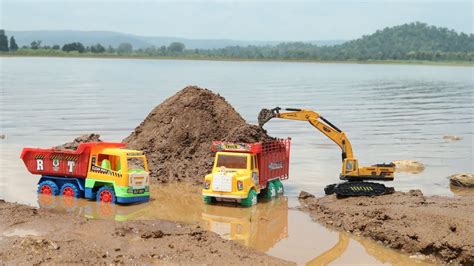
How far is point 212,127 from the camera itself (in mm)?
24812

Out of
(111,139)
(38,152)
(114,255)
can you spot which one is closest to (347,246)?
(114,255)

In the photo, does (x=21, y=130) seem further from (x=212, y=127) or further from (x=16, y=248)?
(x=16, y=248)

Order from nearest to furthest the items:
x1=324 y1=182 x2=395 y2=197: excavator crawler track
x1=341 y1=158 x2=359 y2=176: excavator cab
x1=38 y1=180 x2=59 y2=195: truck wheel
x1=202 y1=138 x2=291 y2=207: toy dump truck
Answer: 1. x1=202 y1=138 x2=291 y2=207: toy dump truck
2. x1=324 y1=182 x2=395 y2=197: excavator crawler track
3. x1=38 y1=180 x2=59 y2=195: truck wheel
4. x1=341 y1=158 x2=359 y2=176: excavator cab

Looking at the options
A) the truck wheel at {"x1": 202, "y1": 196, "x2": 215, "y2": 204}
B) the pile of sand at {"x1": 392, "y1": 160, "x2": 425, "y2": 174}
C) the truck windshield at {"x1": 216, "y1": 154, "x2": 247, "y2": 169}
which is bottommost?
the pile of sand at {"x1": 392, "y1": 160, "x2": 425, "y2": 174}

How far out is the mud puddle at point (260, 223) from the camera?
1525cm

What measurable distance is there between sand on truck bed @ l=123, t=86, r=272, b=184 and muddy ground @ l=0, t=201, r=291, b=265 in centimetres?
647

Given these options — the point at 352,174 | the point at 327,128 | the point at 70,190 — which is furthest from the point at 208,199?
the point at 352,174

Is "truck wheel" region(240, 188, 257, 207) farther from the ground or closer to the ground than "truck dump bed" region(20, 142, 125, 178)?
closer to the ground

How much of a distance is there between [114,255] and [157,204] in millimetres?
6486

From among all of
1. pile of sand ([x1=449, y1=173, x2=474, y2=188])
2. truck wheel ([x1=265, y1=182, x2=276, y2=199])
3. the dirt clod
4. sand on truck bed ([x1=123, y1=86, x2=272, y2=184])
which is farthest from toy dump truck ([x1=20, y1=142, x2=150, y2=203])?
pile of sand ([x1=449, y1=173, x2=474, y2=188])

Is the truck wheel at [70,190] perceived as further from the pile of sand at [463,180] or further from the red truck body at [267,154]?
the pile of sand at [463,180]

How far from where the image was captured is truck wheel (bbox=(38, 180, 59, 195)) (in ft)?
→ 66.9

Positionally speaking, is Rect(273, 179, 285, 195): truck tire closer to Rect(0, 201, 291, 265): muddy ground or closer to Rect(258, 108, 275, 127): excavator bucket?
Rect(258, 108, 275, 127): excavator bucket

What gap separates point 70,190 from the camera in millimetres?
20266
